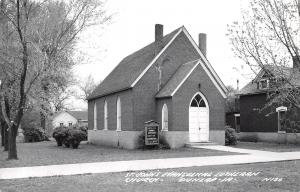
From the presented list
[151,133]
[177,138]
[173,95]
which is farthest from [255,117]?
[151,133]

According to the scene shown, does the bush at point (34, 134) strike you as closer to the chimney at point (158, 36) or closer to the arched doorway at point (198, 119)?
the chimney at point (158, 36)

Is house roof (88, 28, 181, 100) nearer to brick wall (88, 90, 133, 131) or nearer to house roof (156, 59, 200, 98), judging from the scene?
brick wall (88, 90, 133, 131)

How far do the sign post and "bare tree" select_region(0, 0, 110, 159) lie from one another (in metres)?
7.09

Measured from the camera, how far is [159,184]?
11.7 m

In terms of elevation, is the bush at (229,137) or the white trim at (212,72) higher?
the white trim at (212,72)

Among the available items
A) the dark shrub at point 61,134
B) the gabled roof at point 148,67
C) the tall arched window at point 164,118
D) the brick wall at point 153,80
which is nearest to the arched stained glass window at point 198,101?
the gabled roof at point 148,67

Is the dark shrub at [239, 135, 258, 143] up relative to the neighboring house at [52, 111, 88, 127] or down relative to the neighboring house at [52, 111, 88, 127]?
down

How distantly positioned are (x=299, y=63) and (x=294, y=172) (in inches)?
200

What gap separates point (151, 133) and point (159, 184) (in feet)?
46.2

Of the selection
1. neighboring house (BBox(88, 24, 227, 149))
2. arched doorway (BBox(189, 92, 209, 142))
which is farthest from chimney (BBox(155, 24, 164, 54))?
arched doorway (BBox(189, 92, 209, 142))

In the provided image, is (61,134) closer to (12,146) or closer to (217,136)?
(12,146)

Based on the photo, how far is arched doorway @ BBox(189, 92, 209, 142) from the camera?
87.4 feet

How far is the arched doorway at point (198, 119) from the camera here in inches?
1049

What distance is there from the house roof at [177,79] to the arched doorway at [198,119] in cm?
153
